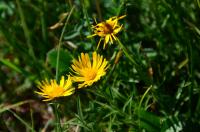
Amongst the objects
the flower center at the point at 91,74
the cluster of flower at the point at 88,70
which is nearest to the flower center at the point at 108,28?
the cluster of flower at the point at 88,70

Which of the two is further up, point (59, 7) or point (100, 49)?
point (59, 7)

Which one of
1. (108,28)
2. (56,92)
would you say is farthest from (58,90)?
(108,28)

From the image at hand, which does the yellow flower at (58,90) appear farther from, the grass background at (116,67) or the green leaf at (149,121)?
the green leaf at (149,121)

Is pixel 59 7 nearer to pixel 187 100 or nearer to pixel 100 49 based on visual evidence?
pixel 100 49

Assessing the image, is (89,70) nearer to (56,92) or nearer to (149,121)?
(56,92)

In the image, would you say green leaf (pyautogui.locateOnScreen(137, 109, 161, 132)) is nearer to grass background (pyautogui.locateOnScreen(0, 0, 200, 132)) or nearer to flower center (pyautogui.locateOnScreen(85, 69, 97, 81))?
grass background (pyautogui.locateOnScreen(0, 0, 200, 132))

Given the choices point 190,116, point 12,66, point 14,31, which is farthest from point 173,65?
point 14,31
